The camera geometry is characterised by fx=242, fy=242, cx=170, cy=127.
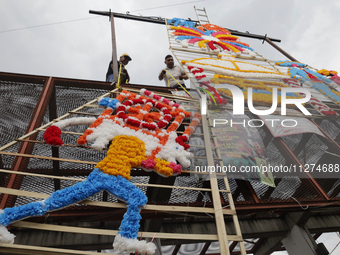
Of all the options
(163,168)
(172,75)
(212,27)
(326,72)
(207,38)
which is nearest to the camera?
(163,168)

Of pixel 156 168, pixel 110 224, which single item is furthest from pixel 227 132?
pixel 110 224

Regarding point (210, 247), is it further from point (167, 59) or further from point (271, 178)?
point (167, 59)

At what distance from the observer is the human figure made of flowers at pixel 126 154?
1.90 m

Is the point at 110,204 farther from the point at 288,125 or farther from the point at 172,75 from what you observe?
the point at 172,75

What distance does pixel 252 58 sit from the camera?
253 inches

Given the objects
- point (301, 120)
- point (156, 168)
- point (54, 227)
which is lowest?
point (54, 227)

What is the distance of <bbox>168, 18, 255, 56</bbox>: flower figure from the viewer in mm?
6309

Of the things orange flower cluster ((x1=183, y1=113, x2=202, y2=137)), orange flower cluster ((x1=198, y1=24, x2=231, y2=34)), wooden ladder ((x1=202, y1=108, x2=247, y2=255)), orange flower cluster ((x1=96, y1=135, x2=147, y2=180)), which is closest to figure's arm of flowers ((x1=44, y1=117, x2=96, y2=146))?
orange flower cluster ((x1=96, y1=135, x2=147, y2=180))

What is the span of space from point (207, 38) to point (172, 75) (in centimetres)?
214

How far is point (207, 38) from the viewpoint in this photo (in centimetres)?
677

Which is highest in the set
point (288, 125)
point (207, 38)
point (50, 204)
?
point (207, 38)

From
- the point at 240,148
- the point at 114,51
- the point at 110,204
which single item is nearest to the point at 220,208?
the point at 110,204

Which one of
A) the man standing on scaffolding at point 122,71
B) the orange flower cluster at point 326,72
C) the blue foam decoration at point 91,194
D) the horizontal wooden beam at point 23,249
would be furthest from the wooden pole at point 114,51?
the orange flower cluster at point 326,72

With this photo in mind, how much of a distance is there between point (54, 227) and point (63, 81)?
3116 mm
